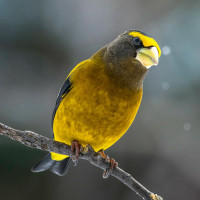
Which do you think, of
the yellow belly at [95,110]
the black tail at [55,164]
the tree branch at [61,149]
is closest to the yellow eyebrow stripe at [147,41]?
the yellow belly at [95,110]

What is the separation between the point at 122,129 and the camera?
108 inches

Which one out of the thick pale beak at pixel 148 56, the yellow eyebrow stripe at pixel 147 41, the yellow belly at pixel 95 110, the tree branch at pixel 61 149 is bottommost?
the tree branch at pixel 61 149

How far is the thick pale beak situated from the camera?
96.3 inches

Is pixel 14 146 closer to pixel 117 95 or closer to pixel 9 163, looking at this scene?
pixel 9 163

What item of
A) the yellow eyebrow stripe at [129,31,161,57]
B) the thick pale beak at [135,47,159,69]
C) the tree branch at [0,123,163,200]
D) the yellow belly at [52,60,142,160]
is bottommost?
the tree branch at [0,123,163,200]

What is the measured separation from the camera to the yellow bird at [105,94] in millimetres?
2592

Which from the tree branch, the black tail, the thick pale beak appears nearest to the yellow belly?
the tree branch

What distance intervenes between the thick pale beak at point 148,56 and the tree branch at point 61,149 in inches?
28.8

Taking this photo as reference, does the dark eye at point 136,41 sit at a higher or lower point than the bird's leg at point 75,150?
higher

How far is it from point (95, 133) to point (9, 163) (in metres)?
2.28

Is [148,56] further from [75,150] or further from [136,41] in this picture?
[75,150]

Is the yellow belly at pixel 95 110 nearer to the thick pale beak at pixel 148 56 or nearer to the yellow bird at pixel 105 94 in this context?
the yellow bird at pixel 105 94

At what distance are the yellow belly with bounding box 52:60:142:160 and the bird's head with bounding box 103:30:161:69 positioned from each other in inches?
7.4

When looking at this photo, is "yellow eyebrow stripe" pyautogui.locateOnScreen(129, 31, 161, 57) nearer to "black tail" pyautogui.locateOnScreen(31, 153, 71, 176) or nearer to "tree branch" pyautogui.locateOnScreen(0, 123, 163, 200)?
"tree branch" pyautogui.locateOnScreen(0, 123, 163, 200)
